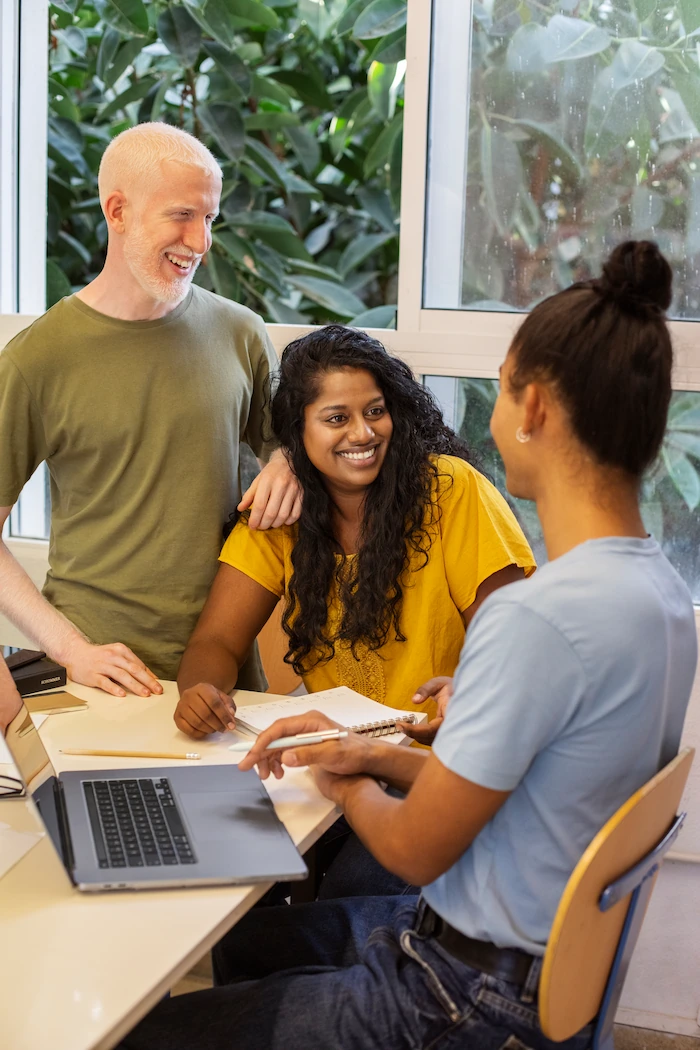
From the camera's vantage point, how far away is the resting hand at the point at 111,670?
1.79 metres

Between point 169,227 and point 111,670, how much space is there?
0.78 metres

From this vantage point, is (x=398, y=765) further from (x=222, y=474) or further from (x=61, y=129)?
(x=61, y=129)

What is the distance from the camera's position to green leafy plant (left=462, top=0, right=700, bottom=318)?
2197 millimetres

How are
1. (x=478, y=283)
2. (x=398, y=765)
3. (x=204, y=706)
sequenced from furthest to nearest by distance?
(x=478, y=283) → (x=204, y=706) → (x=398, y=765)

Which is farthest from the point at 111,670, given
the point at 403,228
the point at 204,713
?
the point at 403,228

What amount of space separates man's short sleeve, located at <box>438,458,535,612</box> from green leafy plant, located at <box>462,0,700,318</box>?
2.18 ft

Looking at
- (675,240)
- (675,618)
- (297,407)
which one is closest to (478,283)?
(675,240)

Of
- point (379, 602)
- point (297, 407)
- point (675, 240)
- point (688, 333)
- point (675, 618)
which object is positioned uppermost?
point (675, 240)

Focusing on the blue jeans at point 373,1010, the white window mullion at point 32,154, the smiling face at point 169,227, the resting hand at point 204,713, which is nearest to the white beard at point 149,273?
the smiling face at point 169,227

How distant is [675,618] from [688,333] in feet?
4.11

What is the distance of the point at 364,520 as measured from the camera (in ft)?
6.22

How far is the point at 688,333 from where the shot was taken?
2.18m

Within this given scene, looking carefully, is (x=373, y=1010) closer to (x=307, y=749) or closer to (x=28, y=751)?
(x=307, y=749)

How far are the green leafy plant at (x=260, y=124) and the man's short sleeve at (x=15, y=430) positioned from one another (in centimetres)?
112
